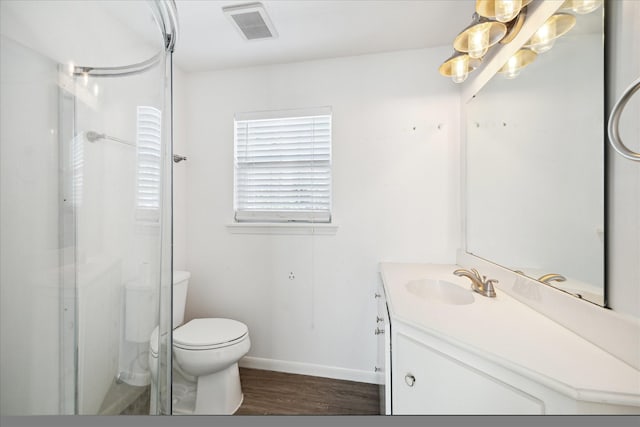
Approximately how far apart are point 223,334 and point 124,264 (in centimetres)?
110

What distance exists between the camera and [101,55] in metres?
0.53

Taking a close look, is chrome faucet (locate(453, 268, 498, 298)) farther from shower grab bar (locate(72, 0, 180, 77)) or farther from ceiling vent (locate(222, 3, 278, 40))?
ceiling vent (locate(222, 3, 278, 40))

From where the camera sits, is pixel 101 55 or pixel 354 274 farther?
pixel 354 274

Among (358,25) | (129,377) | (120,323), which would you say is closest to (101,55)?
(120,323)

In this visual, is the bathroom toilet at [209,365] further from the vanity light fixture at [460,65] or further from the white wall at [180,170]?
the vanity light fixture at [460,65]

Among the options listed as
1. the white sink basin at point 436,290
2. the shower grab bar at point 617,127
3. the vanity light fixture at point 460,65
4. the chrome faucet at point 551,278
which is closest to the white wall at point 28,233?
the shower grab bar at point 617,127

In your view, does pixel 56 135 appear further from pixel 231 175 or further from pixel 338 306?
pixel 338 306

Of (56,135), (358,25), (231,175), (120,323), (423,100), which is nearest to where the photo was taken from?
(56,135)

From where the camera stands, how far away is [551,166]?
955mm

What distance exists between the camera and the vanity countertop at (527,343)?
58cm

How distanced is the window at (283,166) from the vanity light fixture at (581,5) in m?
1.26

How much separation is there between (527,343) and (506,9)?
4.04 feet

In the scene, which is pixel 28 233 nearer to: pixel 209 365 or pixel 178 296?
pixel 209 365

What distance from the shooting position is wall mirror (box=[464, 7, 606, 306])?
Result: 78cm
